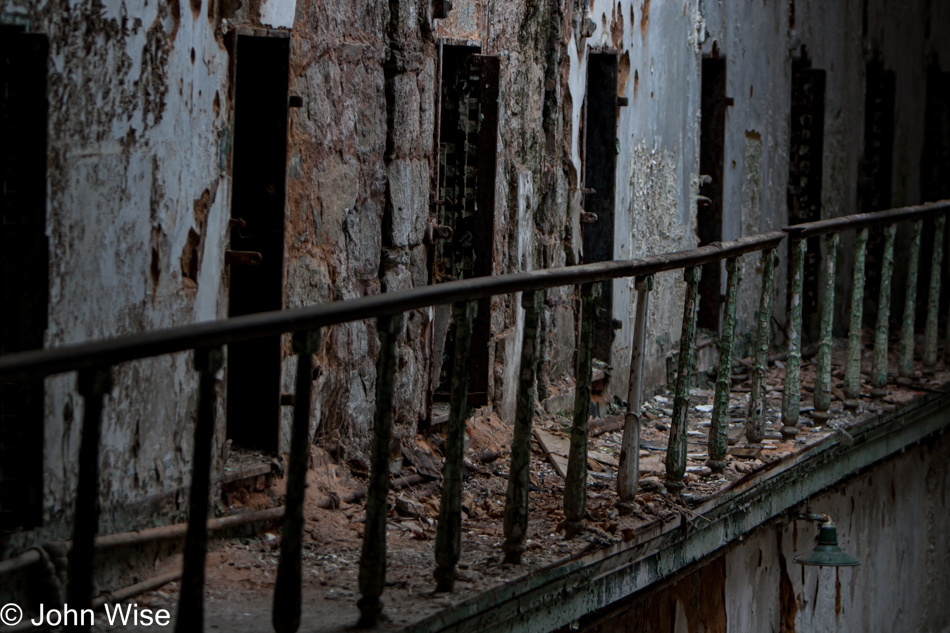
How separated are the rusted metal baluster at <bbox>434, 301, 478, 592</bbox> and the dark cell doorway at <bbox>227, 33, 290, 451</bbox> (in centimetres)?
130

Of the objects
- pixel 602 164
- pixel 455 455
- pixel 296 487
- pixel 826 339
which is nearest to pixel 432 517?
pixel 455 455

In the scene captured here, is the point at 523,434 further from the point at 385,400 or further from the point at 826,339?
the point at 826,339

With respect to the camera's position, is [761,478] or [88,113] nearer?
[88,113]

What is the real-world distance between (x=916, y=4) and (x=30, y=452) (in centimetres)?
1033

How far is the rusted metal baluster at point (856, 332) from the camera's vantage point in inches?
219

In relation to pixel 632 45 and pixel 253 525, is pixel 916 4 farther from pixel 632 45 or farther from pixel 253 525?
pixel 253 525

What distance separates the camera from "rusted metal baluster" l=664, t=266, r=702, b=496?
421cm

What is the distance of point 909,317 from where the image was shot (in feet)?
20.9

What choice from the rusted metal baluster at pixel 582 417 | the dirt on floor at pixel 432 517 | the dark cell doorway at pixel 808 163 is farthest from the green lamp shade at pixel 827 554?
the dark cell doorway at pixel 808 163

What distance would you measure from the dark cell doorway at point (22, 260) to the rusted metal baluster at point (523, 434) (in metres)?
1.25

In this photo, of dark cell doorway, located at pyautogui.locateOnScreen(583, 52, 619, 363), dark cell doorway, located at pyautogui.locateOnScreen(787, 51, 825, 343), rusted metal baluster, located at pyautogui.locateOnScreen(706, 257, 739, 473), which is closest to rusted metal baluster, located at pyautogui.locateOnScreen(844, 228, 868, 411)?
rusted metal baluster, located at pyautogui.locateOnScreen(706, 257, 739, 473)

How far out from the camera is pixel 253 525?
4.03 meters

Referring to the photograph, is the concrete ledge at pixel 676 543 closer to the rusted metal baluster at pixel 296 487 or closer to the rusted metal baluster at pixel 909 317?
the rusted metal baluster at pixel 909 317

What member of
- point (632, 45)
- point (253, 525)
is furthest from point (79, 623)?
point (632, 45)
